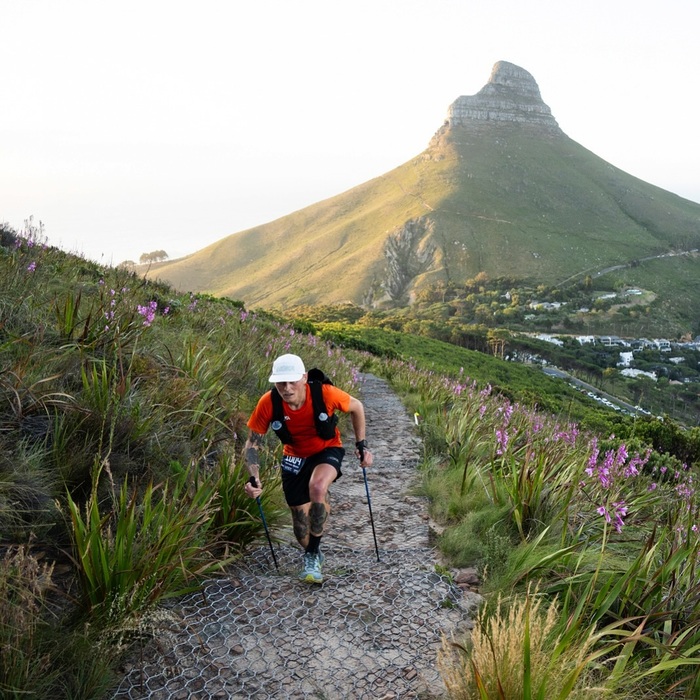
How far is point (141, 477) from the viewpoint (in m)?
4.32

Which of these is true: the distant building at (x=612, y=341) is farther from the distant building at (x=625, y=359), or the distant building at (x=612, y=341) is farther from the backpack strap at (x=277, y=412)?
the backpack strap at (x=277, y=412)

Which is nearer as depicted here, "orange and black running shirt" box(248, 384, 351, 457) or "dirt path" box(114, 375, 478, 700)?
"dirt path" box(114, 375, 478, 700)

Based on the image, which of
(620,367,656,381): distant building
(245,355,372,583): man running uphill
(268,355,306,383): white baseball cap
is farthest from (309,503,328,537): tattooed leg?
(620,367,656,381): distant building

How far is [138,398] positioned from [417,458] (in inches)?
169

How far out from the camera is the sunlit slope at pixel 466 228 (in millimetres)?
138000

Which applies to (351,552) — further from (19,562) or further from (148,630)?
(19,562)

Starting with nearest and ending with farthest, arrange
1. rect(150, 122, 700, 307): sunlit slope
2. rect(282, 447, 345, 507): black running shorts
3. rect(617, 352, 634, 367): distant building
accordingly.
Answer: rect(282, 447, 345, 507): black running shorts < rect(617, 352, 634, 367): distant building < rect(150, 122, 700, 307): sunlit slope

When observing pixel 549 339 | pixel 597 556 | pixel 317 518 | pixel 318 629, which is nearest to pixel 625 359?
pixel 549 339

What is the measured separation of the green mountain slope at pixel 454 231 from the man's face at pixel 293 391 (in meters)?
122

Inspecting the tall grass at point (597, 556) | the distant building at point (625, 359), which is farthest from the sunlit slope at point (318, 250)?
the tall grass at point (597, 556)

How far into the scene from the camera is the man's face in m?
4.05

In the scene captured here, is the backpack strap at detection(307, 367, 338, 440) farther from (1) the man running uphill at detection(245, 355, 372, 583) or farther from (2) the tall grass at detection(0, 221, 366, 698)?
(2) the tall grass at detection(0, 221, 366, 698)

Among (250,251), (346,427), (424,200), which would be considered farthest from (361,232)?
(346,427)

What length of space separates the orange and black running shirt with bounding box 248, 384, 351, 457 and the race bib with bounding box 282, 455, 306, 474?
0.09m
